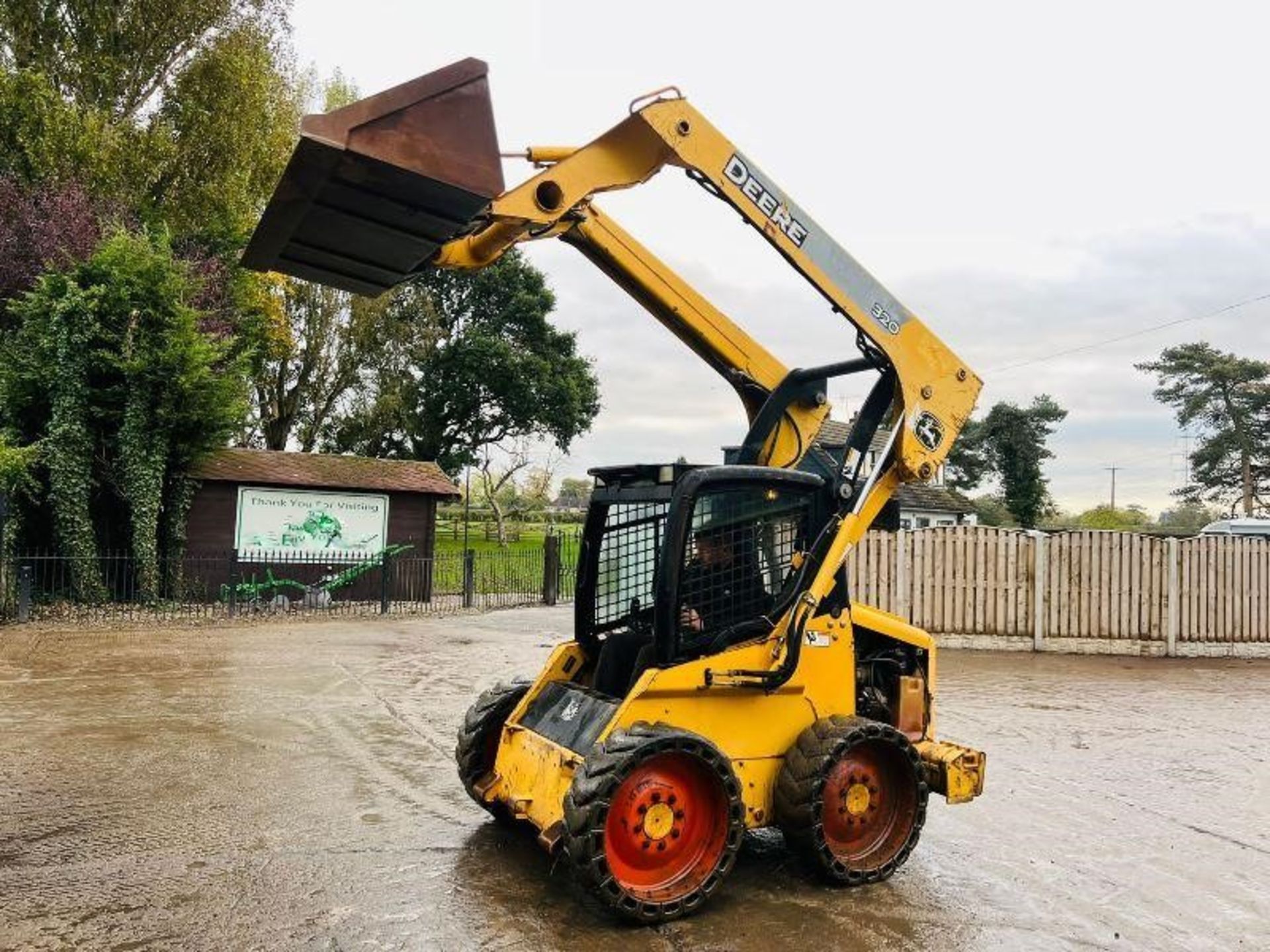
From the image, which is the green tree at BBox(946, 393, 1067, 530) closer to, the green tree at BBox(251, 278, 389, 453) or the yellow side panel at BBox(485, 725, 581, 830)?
the green tree at BBox(251, 278, 389, 453)

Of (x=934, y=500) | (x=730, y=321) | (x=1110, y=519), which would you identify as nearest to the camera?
(x=730, y=321)

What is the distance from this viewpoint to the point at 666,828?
4.46 metres

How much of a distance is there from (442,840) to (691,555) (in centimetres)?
219

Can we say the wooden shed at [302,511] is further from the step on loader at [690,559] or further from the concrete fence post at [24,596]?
the step on loader at [690,559]

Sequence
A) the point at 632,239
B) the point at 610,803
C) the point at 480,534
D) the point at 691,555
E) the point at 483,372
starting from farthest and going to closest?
the point at 480,534
the point at 483,372
the point at 632,239
the point at 691,555
the point at 610,803

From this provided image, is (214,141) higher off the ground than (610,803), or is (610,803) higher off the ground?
(214,141)

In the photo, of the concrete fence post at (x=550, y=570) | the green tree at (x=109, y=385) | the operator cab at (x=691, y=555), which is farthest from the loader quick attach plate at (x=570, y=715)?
the concrete fence post at (x=550, y=570)

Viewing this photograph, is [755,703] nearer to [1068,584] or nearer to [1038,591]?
[1038,591]

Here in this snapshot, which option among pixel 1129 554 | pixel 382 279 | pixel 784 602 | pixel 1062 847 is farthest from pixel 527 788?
pixel 1129 554

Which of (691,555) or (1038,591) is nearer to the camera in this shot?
(691,555)

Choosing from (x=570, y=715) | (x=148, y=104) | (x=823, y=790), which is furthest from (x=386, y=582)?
(x=823, y=790)

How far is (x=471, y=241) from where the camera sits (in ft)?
16.6

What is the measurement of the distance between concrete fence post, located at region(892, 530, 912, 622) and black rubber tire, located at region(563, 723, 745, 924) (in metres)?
10.8

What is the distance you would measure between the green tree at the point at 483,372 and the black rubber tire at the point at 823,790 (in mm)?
30359
